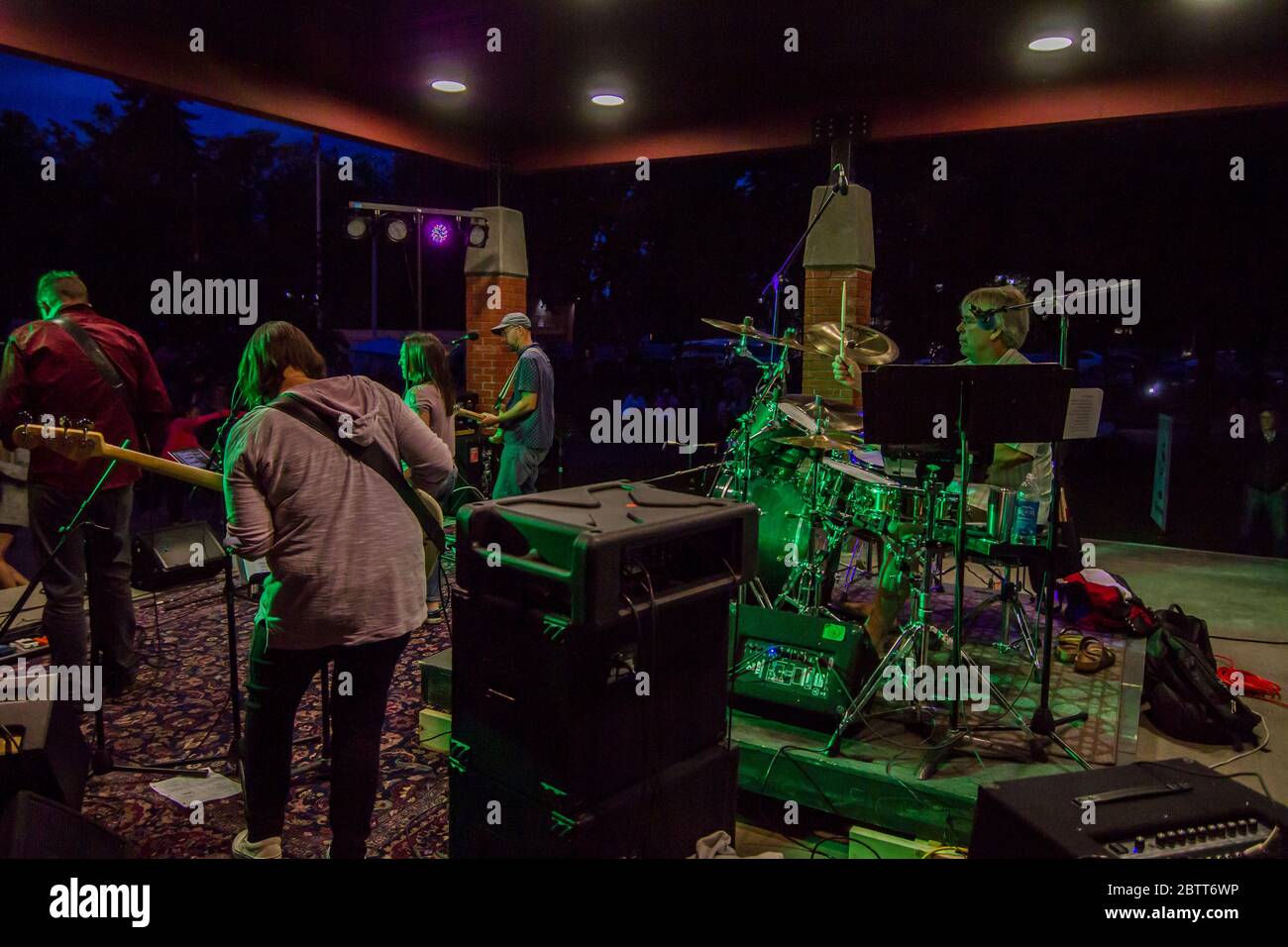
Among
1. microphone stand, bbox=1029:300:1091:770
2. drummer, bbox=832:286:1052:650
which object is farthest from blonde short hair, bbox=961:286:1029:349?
microphone stand, bbox=1029:300:1091:770

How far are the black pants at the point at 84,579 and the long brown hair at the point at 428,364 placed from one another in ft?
4.85

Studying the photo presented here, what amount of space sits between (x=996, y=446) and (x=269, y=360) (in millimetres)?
2982

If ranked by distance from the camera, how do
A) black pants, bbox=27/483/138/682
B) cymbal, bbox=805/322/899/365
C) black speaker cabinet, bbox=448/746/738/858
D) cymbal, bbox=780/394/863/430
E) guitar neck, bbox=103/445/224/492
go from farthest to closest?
cymbal, bbox=780/394/863/430, cymbal, bbox=805/322/899/365, black pants, bbox=27/483/138/682, guitar neck, bbox=103/445/224/492, black speaker cabinet, bbox=448/746/738/858

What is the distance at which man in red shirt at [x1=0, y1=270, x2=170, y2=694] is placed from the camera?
3.93 m

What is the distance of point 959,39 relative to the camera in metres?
5.73

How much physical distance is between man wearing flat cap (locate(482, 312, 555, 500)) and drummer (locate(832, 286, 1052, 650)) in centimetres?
275

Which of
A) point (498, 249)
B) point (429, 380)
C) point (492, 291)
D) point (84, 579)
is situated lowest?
point (84, 579)

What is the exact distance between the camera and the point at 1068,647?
4.50 m

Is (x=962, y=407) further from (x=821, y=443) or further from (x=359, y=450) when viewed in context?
(x=359, y=450)

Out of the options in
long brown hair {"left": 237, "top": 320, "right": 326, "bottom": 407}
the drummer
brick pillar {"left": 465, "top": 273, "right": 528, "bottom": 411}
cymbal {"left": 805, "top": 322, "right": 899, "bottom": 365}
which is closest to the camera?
Answer: long brown hair {"left": 237, "top": 320, "right": 326, "bottom": 407}

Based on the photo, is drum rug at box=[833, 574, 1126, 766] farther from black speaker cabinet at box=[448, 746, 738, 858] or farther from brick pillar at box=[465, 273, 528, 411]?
brick pillar at box=[465, 273, 528, 411]

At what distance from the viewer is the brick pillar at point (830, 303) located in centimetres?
717

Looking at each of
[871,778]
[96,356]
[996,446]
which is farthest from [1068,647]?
[96,356]
